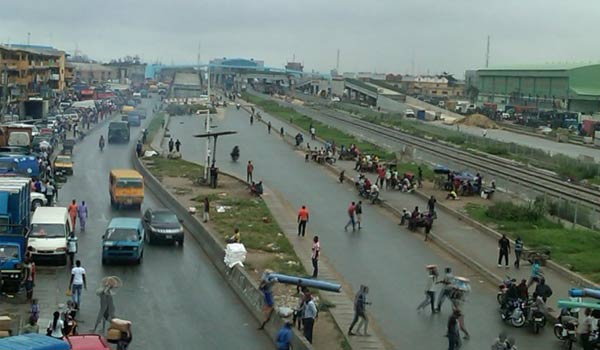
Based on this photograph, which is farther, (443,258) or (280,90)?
(280,90)

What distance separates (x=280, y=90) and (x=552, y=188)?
147407mm

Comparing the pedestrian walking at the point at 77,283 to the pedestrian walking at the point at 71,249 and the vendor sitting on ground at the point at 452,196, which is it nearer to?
the pedestrian walking at the point at 71,249

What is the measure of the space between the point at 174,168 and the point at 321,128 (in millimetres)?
38283

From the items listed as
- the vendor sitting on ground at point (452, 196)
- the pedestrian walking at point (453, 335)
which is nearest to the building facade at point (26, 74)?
the vendor sitting on ground at point (452, 196)

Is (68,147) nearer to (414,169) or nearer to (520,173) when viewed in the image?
(414,169)

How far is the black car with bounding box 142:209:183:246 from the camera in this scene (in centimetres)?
2916

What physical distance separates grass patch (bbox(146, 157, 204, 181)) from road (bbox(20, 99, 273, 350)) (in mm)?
15150

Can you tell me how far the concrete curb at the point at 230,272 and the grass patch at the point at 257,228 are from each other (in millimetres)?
723

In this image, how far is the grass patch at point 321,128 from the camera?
65000 mm

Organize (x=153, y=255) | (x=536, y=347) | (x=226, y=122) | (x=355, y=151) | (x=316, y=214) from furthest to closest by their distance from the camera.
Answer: (x=226, y=122) → (x=355, y=151) → (x=316, y=214) → (x=153, y=255) → (x=536, y=347)

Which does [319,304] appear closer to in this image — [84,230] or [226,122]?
[84,230]

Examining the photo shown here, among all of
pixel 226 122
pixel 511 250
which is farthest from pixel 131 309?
pixel 226 122

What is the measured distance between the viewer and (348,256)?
92.1ft

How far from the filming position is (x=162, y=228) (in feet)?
96.2
